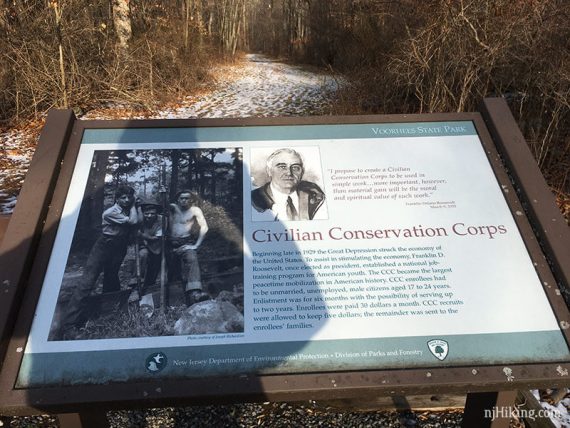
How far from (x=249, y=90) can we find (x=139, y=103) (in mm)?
6245

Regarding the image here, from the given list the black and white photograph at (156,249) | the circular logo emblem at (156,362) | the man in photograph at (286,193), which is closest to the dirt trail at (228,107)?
the black and white photograph at (156,249)

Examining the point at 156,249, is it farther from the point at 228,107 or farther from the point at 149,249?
the point at 228,107

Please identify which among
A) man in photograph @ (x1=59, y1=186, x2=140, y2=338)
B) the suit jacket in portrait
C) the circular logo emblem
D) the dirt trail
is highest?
the suit jacket in portrait

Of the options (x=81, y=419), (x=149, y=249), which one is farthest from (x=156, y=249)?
(x=81, y=419)

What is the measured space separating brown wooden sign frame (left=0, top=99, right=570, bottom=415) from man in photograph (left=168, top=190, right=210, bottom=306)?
0.40 metres

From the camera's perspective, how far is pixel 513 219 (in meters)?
2.08

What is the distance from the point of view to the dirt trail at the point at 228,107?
7195mm

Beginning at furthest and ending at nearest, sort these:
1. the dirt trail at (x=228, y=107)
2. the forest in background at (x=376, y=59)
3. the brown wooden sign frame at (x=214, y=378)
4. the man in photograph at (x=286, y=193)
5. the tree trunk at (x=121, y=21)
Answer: the tree trunk at (x=121, y=21) < the dirt trail at (x=228, y=107) < the forest in background at (x=376, y=59) < the man in photograph at (x=286, y=193) < the brown wooden sign frame at (x=214, y=378)

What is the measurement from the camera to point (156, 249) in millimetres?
1949

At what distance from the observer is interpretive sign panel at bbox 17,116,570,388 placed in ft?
5.58

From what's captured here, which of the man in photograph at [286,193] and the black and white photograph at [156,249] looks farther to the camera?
the man in photograph at [286,193]

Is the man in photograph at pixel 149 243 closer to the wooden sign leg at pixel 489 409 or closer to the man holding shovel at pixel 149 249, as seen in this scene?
the man holding shovel at pixel 149 249

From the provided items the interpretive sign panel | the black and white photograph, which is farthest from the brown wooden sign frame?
the black and white photograph

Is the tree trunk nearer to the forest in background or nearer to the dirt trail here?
the forest in background
